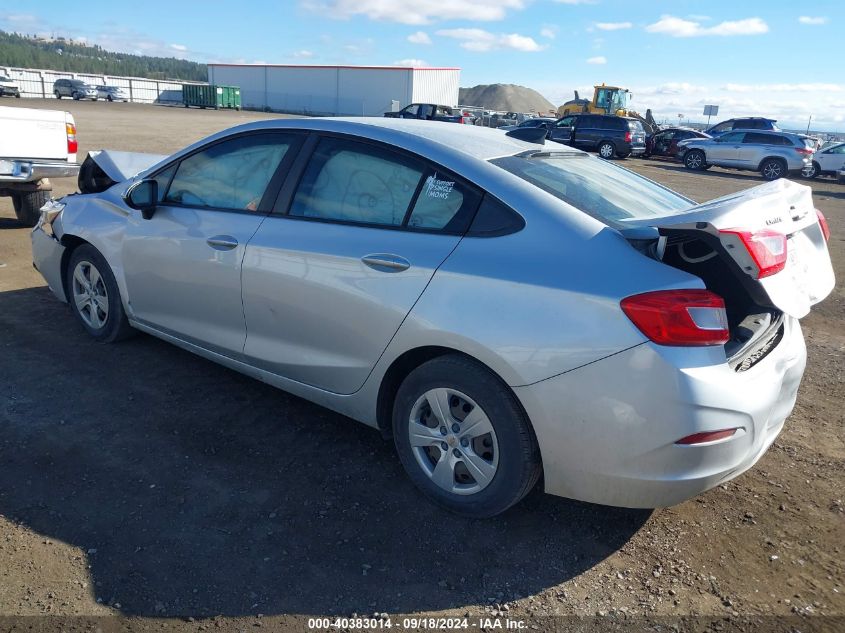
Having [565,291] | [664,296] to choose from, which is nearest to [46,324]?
[565,291]

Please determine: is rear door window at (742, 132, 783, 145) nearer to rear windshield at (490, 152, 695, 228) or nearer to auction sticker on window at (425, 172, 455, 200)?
rear windshield at (490, 152, 695, 228)

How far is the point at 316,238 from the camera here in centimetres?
335

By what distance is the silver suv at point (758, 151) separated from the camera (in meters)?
24.2

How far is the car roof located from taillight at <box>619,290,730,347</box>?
1.12 meters

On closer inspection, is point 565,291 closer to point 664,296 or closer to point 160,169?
point 664,296

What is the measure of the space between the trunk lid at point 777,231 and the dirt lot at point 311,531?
1.10 meters

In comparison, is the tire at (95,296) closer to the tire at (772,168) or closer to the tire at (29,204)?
the tire at (29,204)

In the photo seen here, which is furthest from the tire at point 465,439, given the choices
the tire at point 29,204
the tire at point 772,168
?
the tire at point 772,168

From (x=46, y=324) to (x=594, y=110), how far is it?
43783mm

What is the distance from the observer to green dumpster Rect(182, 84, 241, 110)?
206 ft

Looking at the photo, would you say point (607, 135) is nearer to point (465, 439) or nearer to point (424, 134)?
point (424, 134)

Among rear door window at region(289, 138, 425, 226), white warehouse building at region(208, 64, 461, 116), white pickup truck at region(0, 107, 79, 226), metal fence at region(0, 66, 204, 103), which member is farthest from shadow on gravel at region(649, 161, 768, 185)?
metal fence at region(0, 66, 204, 103)

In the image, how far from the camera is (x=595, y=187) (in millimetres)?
3295

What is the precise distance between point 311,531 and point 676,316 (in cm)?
175
